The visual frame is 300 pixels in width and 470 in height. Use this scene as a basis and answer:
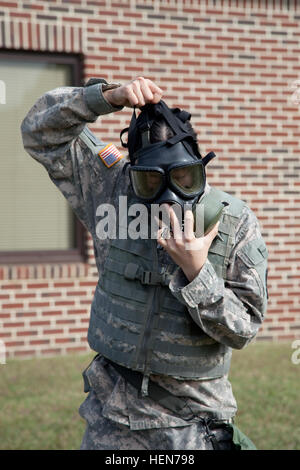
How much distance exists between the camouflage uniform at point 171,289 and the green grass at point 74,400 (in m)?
1.92

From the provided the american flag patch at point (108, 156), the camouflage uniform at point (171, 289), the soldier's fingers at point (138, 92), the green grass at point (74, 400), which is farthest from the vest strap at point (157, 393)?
the green grass at point (74, 400)

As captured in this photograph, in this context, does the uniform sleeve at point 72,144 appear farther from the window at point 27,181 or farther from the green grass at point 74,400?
the window at point 27,181

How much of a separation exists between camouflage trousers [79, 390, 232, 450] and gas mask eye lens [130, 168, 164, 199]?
0.87 meters

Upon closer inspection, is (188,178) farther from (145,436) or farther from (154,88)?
(145,436)

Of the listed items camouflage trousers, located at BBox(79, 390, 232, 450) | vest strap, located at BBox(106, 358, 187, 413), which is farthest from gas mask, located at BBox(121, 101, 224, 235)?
camouflage trousers, located at BBox(79, 390, 232, 450)

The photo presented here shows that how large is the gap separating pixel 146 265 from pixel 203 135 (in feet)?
15.3

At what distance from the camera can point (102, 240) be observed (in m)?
2.63

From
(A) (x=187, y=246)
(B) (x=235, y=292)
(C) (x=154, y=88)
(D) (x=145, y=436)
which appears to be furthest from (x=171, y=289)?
(C) (x=154, y=88)

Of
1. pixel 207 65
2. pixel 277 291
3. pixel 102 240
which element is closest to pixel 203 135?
pixel 207 65

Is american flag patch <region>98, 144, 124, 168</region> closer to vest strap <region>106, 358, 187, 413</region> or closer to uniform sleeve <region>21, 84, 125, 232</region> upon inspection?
uniform sleeve <region>21, 84, 125, 232</region>

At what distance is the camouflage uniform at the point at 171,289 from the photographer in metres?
2.23

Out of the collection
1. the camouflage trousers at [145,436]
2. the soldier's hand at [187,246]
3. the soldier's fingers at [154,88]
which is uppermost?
the soldier's fingers at [154,88]

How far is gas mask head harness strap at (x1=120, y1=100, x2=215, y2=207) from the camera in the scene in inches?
89.7

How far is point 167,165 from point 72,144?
0.51 meters
